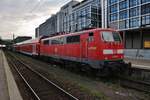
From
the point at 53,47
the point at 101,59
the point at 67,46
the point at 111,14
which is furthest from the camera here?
the point at 111,14

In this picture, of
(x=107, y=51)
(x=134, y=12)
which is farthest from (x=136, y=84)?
(x=134, y=12)

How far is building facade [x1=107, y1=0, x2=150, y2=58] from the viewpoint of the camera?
54.2 meters

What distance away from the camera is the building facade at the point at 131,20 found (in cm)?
5425

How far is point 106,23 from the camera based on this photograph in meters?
69.7

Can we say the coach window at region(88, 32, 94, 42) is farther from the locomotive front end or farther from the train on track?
the locomotive front end

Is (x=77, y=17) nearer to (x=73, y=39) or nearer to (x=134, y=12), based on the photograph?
(x=134, y=12)

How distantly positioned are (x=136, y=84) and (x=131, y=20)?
48258mm

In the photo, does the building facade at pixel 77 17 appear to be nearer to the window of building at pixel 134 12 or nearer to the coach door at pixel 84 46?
the window of building at pixel 134 12

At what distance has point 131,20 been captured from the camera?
194ft

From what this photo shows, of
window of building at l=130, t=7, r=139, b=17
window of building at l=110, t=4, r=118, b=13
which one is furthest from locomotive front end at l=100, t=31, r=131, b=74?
window of building at l=110, t=4, r=118, b=13

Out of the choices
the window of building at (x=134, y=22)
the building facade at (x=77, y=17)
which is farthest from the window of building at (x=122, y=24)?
the building facade at (x=77, y=17)

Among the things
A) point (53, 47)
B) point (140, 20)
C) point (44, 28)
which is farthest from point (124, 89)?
point (44, 28)

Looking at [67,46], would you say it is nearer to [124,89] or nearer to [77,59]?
[77,59]

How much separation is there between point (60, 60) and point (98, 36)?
8.10 m
